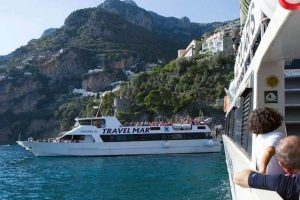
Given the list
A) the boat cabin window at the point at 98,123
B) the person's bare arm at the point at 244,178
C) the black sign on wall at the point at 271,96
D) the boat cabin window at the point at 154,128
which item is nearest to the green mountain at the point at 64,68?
the boat cabin window at the point at 98,123

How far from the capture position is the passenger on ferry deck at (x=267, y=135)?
3.69 metres

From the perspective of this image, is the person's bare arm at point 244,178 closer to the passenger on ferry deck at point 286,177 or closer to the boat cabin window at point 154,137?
the passenger on ferry deck at point 286,177

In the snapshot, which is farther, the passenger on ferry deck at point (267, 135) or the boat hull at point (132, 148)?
the boat hull at point (132, 148)

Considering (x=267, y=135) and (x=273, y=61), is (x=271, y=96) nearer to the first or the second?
(x=273, y=61)

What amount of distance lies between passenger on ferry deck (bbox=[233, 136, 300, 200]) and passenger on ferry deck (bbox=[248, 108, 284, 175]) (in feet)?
2.39

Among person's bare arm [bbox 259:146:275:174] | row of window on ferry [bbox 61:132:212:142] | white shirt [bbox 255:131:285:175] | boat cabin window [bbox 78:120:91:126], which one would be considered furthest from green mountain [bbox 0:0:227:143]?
person's bare arm [bbox 259:146:275:174]

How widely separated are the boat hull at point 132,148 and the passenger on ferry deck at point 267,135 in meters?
35.2

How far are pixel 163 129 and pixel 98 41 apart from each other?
123 metres

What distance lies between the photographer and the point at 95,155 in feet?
127

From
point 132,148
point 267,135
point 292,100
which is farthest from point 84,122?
point 267,135

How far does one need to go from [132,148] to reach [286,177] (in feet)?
119

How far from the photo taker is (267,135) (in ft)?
12.6

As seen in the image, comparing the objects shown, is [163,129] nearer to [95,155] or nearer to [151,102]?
[95,155]

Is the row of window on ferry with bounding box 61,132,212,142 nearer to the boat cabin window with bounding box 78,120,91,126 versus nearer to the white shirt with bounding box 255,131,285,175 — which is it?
the boat cabin window with bounding box 78,120,91,126
